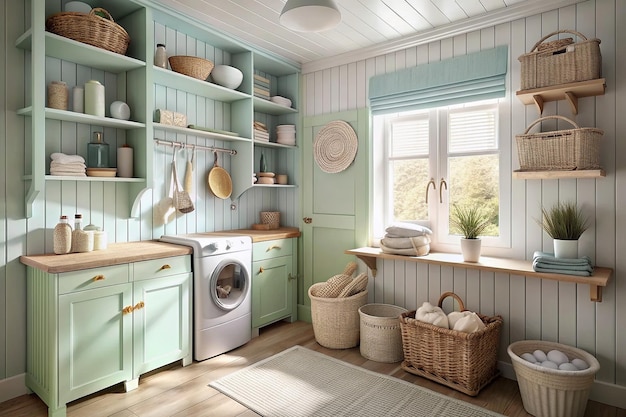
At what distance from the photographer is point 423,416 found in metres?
2.17

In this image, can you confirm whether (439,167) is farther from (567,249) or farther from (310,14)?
(310,14)

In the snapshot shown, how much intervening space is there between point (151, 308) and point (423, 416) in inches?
67.1

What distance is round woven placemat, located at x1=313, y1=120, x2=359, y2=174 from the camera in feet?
11.4

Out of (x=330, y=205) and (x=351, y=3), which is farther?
(x=330, y=205)

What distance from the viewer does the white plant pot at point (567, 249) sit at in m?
2.31

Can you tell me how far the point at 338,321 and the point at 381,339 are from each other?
36cm

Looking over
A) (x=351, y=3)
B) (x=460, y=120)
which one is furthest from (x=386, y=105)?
(x=351, y=3)

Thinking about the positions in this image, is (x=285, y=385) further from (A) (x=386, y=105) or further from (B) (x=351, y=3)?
(B) (x=351, y=3)

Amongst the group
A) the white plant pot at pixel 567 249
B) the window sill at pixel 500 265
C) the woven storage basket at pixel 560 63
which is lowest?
the window sill at pixel 500 265

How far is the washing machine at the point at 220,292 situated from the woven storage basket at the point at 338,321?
0.57 m

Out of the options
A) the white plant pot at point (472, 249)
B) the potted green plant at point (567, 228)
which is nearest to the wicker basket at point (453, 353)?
the white plant pot at point (472, 249)

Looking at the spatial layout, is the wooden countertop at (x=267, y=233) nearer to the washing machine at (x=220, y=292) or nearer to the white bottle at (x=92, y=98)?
Answer: the washing machine at (x=220, y=292)

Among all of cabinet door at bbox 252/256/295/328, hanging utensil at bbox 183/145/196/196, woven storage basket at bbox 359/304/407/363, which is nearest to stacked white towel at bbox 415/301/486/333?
woven storage basket at bbox 359/304/407/363

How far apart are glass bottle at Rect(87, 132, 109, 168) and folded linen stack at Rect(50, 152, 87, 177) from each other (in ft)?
0.43
